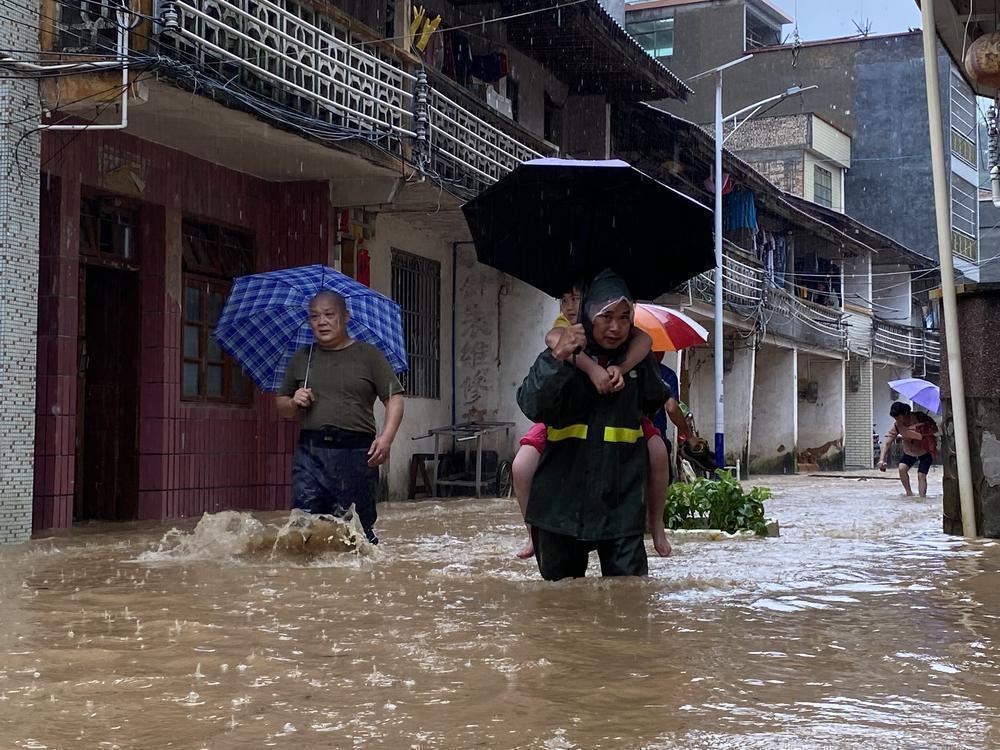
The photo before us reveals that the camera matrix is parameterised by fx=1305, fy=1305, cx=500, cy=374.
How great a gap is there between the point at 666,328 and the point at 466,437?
24.5 feet

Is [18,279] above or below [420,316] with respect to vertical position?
below

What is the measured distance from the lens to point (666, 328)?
33.5 ft

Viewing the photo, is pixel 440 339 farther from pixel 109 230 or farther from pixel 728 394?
pixel 728 394

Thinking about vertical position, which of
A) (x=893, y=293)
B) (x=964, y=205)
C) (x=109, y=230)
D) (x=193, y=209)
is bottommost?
(x=109, y=230)

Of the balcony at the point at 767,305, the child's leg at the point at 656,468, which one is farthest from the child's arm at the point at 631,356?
the balcony at the point at 767,305

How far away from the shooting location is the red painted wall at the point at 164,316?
33.9ft

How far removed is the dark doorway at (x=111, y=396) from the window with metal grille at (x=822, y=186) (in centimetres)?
3041

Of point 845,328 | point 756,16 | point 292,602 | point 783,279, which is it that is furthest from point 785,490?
point 756,16

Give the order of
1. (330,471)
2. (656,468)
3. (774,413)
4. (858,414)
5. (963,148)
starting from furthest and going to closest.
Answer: (963,148), (858,414), (774,413), (330,471), (656,468)

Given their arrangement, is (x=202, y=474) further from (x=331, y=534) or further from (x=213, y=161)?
(x=331, y=534)

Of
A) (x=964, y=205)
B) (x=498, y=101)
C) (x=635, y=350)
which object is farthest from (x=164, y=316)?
(x=964, y=205)

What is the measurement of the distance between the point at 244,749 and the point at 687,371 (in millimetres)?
26581

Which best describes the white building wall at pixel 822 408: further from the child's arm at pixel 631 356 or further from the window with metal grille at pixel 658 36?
the child's arm at pixel 631 356

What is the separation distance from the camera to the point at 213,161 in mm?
13031
